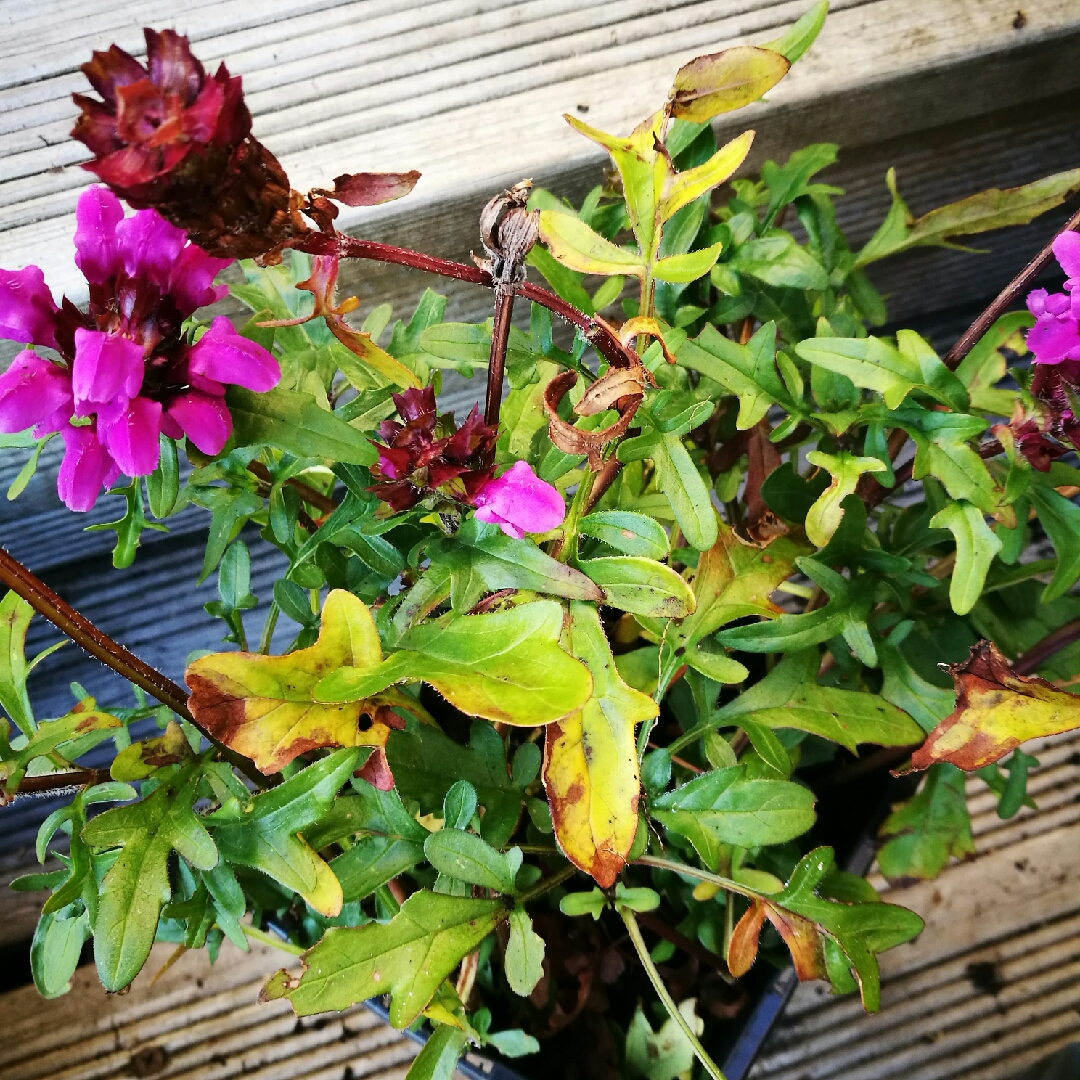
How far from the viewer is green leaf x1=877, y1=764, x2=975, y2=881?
44 cm

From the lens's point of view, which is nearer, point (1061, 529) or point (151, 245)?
point (151, 245)

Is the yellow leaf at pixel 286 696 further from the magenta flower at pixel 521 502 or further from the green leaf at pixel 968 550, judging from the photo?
the green leaf at pixel 968 550

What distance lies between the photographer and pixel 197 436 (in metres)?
0.22

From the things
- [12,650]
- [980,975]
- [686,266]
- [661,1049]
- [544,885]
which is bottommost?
[980,975]

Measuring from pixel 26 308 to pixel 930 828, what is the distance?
43cm

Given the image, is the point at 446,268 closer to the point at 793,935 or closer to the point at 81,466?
the point at 81,466

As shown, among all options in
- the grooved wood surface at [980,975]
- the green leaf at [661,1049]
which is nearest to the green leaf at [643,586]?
the green leaf at [661,1049]

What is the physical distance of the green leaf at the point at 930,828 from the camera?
0.44m

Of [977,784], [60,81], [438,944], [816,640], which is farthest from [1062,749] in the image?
[60,81]

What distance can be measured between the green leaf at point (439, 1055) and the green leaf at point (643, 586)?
17cm

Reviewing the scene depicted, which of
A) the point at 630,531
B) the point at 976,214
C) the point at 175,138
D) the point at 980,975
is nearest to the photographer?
the point at 175,138

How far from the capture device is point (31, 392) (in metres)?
0.21

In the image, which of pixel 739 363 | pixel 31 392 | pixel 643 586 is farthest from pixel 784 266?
pixel 31 392

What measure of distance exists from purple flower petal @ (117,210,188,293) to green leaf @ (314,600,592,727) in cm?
11
